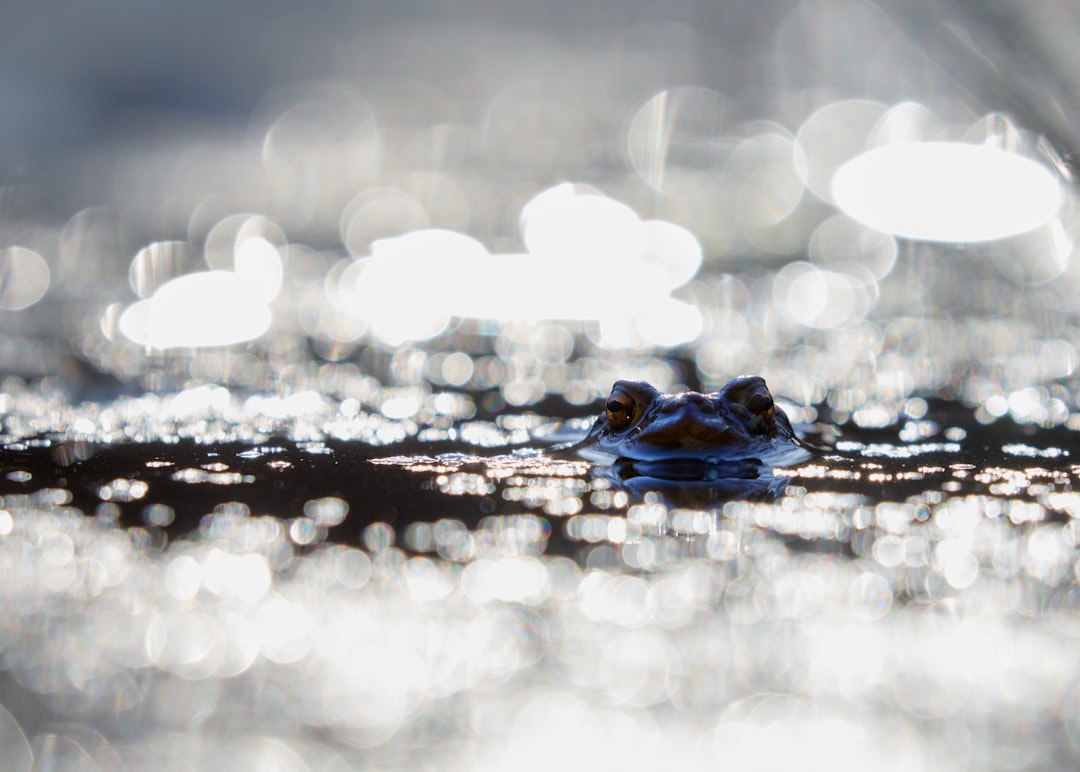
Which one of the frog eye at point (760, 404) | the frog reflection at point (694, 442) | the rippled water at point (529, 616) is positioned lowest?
the rippled water at point (529, 616)

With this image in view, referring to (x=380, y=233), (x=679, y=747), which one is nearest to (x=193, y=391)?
(x=679, y=747)

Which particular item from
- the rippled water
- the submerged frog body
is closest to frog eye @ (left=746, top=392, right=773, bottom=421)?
the submerged frog body

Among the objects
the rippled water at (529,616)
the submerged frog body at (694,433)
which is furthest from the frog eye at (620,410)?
the rippled water at (529,616)

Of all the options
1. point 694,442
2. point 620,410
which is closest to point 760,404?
point 694,442

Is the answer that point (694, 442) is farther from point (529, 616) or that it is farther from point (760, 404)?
point (529, 616)

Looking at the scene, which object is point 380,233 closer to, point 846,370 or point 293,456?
point 846,370

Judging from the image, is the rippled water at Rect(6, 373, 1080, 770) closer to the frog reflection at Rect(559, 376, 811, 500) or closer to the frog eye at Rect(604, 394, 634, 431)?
the frog reflection at Rect(559, 376, 811, 500)

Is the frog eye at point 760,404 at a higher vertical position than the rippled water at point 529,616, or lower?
higher

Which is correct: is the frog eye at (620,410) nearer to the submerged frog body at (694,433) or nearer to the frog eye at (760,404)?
the submerged frog body at (694,433)
